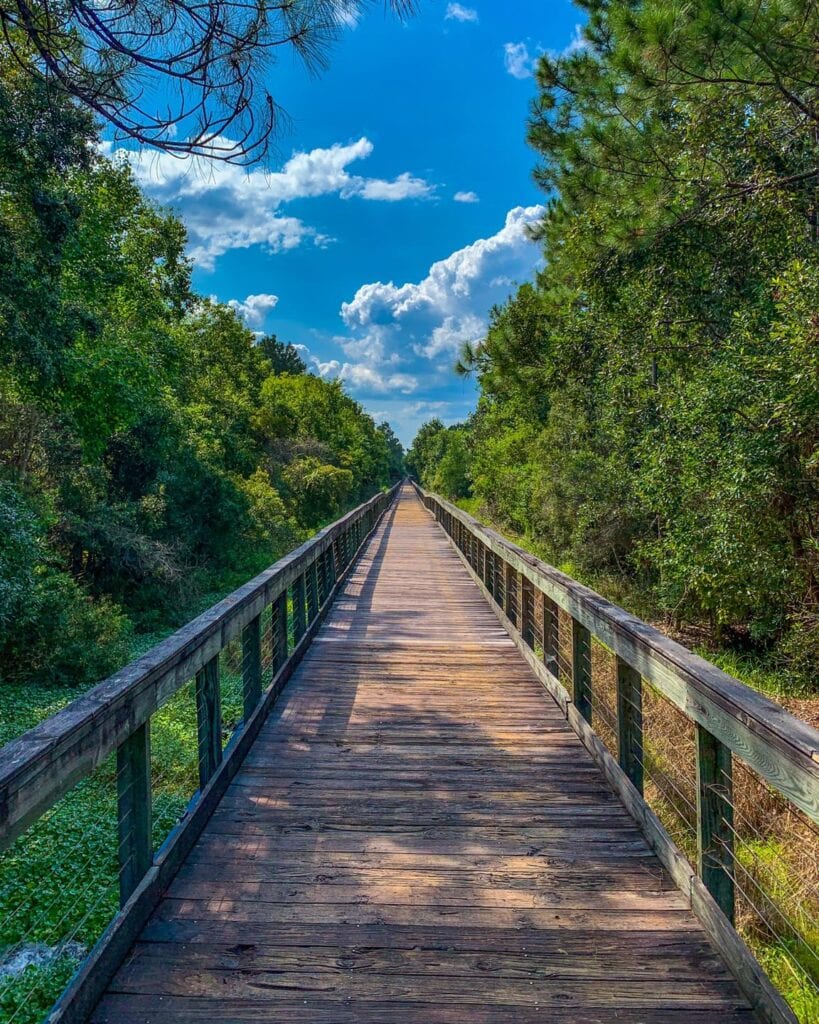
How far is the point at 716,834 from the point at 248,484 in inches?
801

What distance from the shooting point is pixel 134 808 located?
6.75 feet

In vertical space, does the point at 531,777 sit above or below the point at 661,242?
below

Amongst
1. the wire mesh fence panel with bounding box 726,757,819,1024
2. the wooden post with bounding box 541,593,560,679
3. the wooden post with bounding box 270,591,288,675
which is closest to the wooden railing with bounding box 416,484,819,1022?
the wire mesh fence panel with bounding box 726,757,819,1024

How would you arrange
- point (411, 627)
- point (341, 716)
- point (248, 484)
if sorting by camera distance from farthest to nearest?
point (248, 484) < point (411, 627) < point (341, 716)

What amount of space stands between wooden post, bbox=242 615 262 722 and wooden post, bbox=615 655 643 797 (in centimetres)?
196

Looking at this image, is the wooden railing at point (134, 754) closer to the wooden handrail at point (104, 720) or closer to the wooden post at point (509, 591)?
the wooden handrail at point (104, 720)

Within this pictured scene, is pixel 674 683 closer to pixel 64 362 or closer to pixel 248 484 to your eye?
pixel 64 362

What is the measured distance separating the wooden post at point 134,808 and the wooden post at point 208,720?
62 cm

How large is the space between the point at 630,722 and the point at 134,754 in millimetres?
2058

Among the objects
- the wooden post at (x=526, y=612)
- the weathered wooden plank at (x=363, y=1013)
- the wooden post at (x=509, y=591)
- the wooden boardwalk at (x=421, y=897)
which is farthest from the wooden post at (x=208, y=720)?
the wooden post at (x=509, y=591)

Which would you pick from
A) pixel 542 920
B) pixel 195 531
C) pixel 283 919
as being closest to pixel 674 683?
pixel 542 920

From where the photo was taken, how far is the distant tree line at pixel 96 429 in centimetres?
683

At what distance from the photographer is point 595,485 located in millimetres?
11469

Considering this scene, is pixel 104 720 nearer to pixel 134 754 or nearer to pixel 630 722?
pixel 134 754
